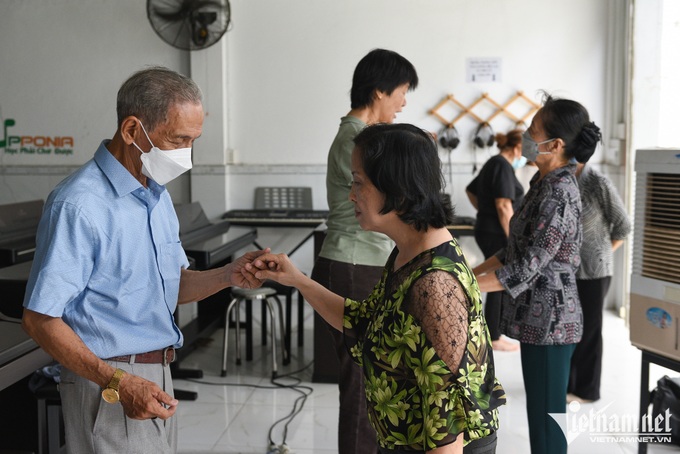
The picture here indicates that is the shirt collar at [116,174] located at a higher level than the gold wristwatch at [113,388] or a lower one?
higher

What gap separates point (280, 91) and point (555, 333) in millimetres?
4437

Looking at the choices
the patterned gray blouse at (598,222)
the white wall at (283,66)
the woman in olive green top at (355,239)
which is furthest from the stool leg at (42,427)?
the white wall at (283,66)

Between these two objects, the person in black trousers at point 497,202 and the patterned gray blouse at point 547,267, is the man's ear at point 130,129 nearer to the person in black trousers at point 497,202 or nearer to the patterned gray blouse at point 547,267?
the patterned gray blouse at point 547,267

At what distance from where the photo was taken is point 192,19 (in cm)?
596

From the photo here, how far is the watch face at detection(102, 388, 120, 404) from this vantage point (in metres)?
1.45

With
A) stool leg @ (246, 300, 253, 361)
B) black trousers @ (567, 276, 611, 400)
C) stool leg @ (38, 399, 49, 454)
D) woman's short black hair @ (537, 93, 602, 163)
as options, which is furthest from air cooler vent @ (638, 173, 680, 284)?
stool leg @ (246, 300, 253, 361)

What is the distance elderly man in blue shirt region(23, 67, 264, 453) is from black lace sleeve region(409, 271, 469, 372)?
54 centimetres

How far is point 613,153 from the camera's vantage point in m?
6.07

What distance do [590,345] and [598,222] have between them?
0.67 meters

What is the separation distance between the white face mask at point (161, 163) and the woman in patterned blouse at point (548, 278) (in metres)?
1.16

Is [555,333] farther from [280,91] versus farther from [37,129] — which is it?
[37,129]

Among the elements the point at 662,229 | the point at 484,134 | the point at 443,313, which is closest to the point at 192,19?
the point at 484,134

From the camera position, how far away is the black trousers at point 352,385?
2.54 m

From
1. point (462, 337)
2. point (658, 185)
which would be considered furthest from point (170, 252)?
point (658, 185)
